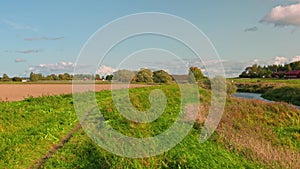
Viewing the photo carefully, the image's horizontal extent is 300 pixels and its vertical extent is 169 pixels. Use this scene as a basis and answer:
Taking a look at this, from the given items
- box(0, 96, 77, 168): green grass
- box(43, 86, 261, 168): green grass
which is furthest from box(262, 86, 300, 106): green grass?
box(43, 86, 261, 168): green grass

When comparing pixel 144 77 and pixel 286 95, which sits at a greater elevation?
pixel 144 77

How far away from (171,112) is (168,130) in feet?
20.4

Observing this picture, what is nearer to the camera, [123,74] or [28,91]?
[123,74]

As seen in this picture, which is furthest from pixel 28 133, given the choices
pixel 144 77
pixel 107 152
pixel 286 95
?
pixel 286 95

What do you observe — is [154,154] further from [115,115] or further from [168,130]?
[115,115]

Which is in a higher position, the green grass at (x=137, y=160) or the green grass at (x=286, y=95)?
the green grass at (x=137, y=160)

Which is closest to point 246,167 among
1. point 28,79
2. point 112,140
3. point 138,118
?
point 112,140

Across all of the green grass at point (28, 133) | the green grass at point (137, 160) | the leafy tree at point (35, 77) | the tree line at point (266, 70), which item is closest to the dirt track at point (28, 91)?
the green grass at point (28, 133)

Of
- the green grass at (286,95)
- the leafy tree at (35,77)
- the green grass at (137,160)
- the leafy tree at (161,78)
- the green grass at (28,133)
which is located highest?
the leafy tree at (35,77)

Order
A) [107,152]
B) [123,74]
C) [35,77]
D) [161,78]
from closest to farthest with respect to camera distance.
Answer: [107,152]
[123,74]
[161,78]
[35,77]

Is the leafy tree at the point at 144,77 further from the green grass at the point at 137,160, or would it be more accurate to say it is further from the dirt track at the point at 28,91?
the green grass at the point at 137,160

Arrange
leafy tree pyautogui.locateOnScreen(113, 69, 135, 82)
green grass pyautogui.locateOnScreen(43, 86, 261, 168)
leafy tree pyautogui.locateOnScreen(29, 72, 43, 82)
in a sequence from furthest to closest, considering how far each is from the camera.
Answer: leafy tree pyautogui.locateOnScreen(29, 72, 43, 82) < leafy tree pyautogui.locateOnScreen(113, 69, 135, 82) < green grass pyautogui.locateOnScreen(43, 86, 261, 168)

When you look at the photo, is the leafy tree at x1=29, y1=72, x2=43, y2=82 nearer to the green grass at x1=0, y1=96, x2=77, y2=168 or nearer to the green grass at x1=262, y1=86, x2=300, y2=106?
the green grass at x1=262, y1=86, x2=300, y2=106

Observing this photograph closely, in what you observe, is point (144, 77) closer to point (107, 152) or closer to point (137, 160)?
point (107, 152)
